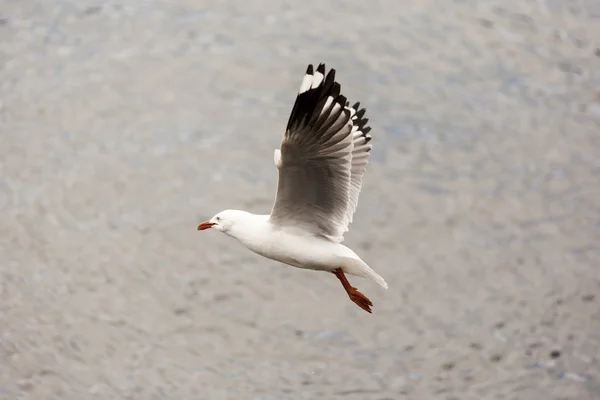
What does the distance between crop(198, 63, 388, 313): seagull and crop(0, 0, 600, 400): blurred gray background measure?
9835 millimetres

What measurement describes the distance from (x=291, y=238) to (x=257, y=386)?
1006 centimetres

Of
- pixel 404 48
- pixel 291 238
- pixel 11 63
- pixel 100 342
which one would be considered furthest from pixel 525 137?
pixel 291 238

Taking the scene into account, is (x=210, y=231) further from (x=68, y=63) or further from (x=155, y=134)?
(x=68, y=63)

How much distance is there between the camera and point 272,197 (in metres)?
19.8

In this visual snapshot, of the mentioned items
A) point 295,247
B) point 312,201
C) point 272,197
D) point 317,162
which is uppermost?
point 317,162

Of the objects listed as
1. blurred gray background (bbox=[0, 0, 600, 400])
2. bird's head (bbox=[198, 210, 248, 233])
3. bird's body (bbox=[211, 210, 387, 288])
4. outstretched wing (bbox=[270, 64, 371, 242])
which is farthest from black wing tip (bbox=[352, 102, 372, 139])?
blurred gray background (bbox=[0, 0, 600, 400])

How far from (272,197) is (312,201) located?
446 inches

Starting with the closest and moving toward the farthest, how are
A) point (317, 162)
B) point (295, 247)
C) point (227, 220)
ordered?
point (317, 162) < point (295, 247) < point (227, 220)

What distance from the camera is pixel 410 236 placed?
1978cm

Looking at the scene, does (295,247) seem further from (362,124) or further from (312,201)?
(362,124)

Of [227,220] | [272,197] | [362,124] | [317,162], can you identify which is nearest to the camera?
[317,162]

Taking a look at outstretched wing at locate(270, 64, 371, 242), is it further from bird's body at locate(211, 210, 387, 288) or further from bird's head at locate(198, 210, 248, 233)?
bird's head at locate(198, 210, 248, 233)

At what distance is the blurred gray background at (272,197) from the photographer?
18.5 m

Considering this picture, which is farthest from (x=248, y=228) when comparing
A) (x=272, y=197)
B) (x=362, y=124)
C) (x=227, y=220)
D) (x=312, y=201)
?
(x=272, y=197)
